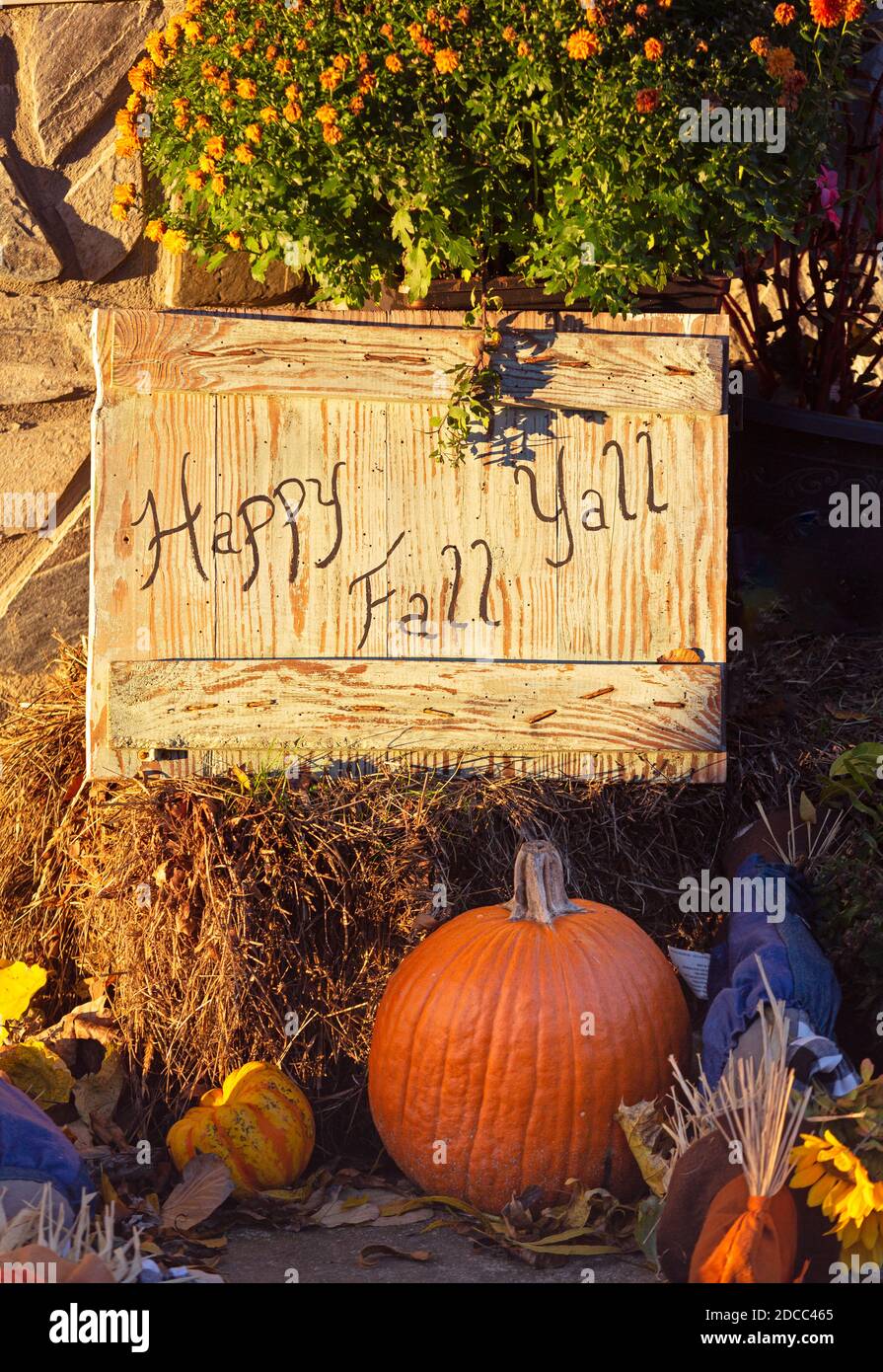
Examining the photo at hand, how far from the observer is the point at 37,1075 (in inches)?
105

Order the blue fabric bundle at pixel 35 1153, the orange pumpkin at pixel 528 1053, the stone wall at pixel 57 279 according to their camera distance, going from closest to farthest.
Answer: the blue fabric bundle at pixel 35 1153 → the orange pumpkin at pixel 528 1053 → the stone wall at pixel 57 279

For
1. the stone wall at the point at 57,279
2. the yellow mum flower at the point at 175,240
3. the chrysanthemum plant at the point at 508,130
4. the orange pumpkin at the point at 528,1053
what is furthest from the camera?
the stone wall at the point at 57,279

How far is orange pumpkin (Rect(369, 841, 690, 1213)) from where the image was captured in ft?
8.13

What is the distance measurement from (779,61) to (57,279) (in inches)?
76.6

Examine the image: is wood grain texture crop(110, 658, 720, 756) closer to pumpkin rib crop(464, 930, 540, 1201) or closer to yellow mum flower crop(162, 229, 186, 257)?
pumpkin rib crop(464, 930, 540, 1201)

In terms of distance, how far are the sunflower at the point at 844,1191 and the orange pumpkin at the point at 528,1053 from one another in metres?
0.52

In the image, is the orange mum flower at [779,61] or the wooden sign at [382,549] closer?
the orange mum flower at [779,61]

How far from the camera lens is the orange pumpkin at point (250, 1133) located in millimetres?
2525

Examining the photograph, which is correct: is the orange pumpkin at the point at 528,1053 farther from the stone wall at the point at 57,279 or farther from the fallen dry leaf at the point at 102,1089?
the stone wall at the point at 57,279

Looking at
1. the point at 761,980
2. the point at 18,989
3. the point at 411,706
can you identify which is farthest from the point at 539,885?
the point at 18,989

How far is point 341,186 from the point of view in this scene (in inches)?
113

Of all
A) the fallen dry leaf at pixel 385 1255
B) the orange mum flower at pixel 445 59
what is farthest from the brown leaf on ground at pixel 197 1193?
the orange mum flower at pixel 445 59

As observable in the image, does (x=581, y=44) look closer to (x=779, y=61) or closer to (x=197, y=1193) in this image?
(x=779, y=61)

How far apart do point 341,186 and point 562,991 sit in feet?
5.86
